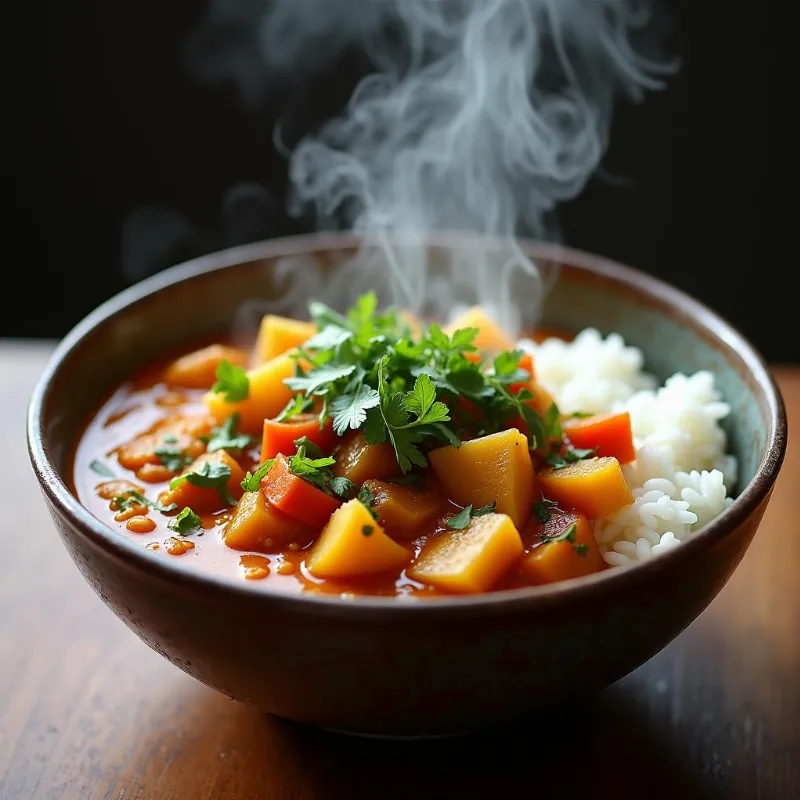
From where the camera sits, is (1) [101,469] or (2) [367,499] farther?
(1) [101,469]

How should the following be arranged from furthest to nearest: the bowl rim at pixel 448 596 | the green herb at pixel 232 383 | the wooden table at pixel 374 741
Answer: the green herb at pixel 232 383 < the wooden table at pixel 374 741 < the bowl rim at pixel 448 596

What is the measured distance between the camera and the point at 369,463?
2254 millimetres

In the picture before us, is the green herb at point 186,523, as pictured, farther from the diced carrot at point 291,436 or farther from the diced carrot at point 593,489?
the diced carrot at point 593,489

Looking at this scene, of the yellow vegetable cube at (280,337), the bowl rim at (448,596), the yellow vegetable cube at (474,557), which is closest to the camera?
the bowl rim at (448,596)

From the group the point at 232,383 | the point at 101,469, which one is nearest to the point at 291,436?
the point at 232,383

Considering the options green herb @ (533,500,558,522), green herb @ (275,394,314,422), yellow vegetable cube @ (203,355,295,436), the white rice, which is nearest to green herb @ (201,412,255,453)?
yellow vegetable cube @ (203,355,295,436)

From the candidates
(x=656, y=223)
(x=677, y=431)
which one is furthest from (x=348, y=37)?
(x=677, y=431)

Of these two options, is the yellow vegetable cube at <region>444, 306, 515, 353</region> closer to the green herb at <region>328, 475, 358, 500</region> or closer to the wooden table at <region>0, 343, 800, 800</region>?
the green herb at <region>328, 475, 358, 500</region>

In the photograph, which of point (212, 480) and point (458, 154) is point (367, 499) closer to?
point (212, 480)

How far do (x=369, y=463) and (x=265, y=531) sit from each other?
259 mm

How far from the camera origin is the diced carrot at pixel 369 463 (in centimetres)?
226

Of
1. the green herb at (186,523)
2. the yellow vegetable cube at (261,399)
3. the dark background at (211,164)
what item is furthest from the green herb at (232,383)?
the dark background at (211,164)

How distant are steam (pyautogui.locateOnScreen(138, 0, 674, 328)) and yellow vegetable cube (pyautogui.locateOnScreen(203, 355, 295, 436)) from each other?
2.44 ft

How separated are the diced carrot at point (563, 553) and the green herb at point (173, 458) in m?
0.86
